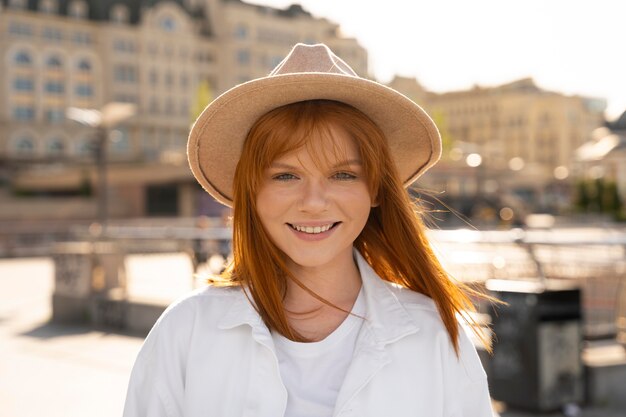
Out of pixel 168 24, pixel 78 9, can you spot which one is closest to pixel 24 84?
pixel 78 9

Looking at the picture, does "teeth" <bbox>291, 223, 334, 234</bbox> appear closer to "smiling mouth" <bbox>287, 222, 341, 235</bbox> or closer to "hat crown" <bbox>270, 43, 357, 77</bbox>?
"smiling mouth" <bbox>287, 222, 341, 235</bbox>

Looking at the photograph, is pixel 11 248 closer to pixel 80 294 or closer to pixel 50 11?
pixel 80 294

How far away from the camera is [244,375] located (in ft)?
6.07

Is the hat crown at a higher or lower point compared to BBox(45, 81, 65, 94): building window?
lower

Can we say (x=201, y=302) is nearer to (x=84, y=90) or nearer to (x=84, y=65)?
(x=84, y=90)

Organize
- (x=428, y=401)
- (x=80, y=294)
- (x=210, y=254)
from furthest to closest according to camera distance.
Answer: (x=80, y=294), (x=210, y=254), (x=428, y=401)

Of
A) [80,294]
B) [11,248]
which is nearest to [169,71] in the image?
[11,248]

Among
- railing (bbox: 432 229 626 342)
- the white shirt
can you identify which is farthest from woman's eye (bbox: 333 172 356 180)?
railing (bbox: 432 229 626 342)

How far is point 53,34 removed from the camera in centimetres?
7206

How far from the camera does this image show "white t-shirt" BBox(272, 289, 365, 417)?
6.16ft

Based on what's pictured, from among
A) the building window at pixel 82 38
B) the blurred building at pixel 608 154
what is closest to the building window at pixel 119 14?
the building window at pixel 82 38

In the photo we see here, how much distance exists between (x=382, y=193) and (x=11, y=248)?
2774 centimetres

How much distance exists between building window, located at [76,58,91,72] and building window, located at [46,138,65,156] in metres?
6.80

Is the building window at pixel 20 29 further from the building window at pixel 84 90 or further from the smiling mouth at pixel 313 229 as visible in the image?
the smiling mouth at pixel 313 229
